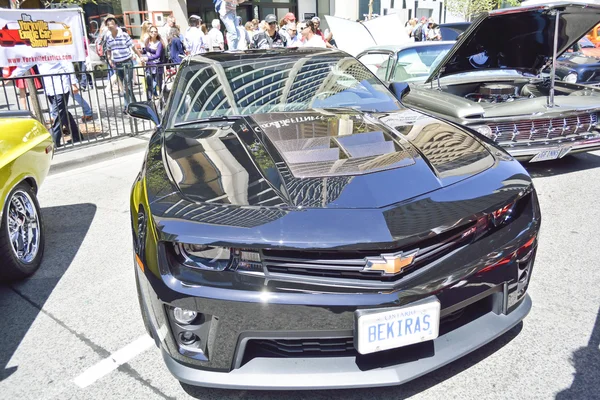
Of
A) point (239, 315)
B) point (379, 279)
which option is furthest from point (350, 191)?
point (239, 315)

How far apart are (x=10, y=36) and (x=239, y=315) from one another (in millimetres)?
6600

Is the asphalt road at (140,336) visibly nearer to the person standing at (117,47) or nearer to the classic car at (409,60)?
the classic car at (409,60)

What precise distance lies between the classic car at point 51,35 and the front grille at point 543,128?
20.4ft

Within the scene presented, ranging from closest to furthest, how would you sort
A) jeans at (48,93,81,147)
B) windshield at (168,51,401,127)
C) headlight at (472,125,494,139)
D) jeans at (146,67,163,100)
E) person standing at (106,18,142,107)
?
windshield at (168,51,401,127) < headlight at (472,125,494,139) < jeans at (48,93,81,147) < jeans at (146,67,163,100) < person standing at (106,18,142,107)

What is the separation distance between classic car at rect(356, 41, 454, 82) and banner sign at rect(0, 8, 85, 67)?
4599 mm

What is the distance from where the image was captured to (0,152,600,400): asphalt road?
225cm

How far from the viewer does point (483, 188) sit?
2.21 m

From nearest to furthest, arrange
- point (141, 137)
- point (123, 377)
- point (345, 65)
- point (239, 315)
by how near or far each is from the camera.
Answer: point (239, 315)
point (123, 377)
point (345, 65)
point (141, 137)

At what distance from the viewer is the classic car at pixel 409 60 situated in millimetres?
6445

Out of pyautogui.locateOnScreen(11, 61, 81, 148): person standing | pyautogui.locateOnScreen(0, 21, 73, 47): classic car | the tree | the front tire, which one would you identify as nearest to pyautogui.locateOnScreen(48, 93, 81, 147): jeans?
pyautogui.locateOnScreen(11, 61, 81, 148): person standing

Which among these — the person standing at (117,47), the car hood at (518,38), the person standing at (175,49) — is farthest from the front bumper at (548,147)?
the person standing at (175,49)

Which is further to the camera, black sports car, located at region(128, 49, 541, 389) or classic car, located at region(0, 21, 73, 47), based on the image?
classic car, located at region(0, 21, 73, 47)

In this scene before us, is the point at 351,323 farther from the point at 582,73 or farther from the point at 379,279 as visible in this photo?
the point at 582,73

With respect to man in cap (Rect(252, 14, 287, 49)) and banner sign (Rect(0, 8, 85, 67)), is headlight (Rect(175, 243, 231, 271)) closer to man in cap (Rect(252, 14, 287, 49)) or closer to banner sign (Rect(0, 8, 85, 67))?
banner sign (Rect(0, 8, 85, 67))
